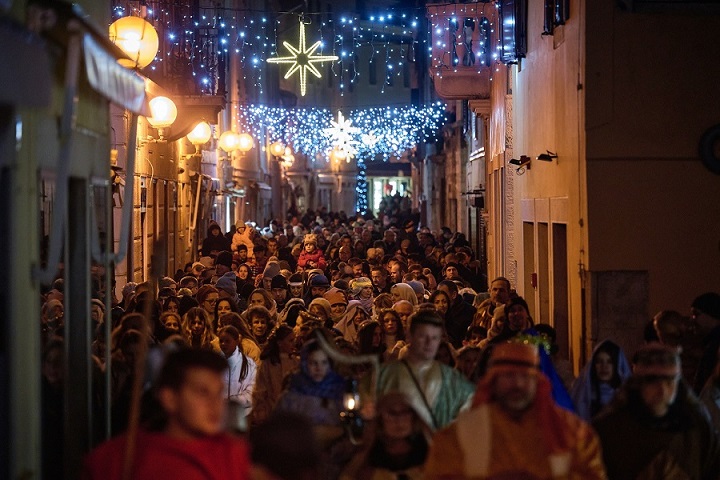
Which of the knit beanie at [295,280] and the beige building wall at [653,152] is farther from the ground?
the beige building wall at [653,152]

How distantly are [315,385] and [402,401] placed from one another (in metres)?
1.92

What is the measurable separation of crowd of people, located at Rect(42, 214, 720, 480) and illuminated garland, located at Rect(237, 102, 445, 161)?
93.6 ft

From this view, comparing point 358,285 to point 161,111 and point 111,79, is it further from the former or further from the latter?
point 111,79

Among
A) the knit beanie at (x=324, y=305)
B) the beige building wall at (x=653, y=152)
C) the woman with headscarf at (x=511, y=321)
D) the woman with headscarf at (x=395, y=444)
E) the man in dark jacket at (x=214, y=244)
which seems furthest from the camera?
the man in dark jacket at (x=214, y=244)

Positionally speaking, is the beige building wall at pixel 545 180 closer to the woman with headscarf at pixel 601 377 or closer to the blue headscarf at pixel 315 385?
the woman with headscarf at pixel 601 377

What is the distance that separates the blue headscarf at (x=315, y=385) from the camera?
8.31m

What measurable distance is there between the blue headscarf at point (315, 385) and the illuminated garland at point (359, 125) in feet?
104

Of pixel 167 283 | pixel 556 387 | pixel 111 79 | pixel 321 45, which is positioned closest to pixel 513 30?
pixel 167 283

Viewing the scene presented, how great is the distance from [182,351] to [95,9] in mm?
3887

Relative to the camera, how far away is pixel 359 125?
48906 millimetres

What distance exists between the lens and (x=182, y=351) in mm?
5348

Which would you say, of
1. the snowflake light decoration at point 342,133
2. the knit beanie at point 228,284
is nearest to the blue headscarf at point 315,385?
the knit beanie at point 228,284

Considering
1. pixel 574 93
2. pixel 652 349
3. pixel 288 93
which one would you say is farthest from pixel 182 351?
pixel 288 93

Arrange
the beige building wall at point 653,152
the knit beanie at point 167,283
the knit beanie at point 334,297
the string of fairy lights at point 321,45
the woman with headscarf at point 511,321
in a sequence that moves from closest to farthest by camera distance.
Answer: the woman with headscarf at point 511,321
the beige building wall at point 653,152
the knit beanie at point 334,297
the knit beanie at point 167,283
the string of fairy lights at point 321,45
